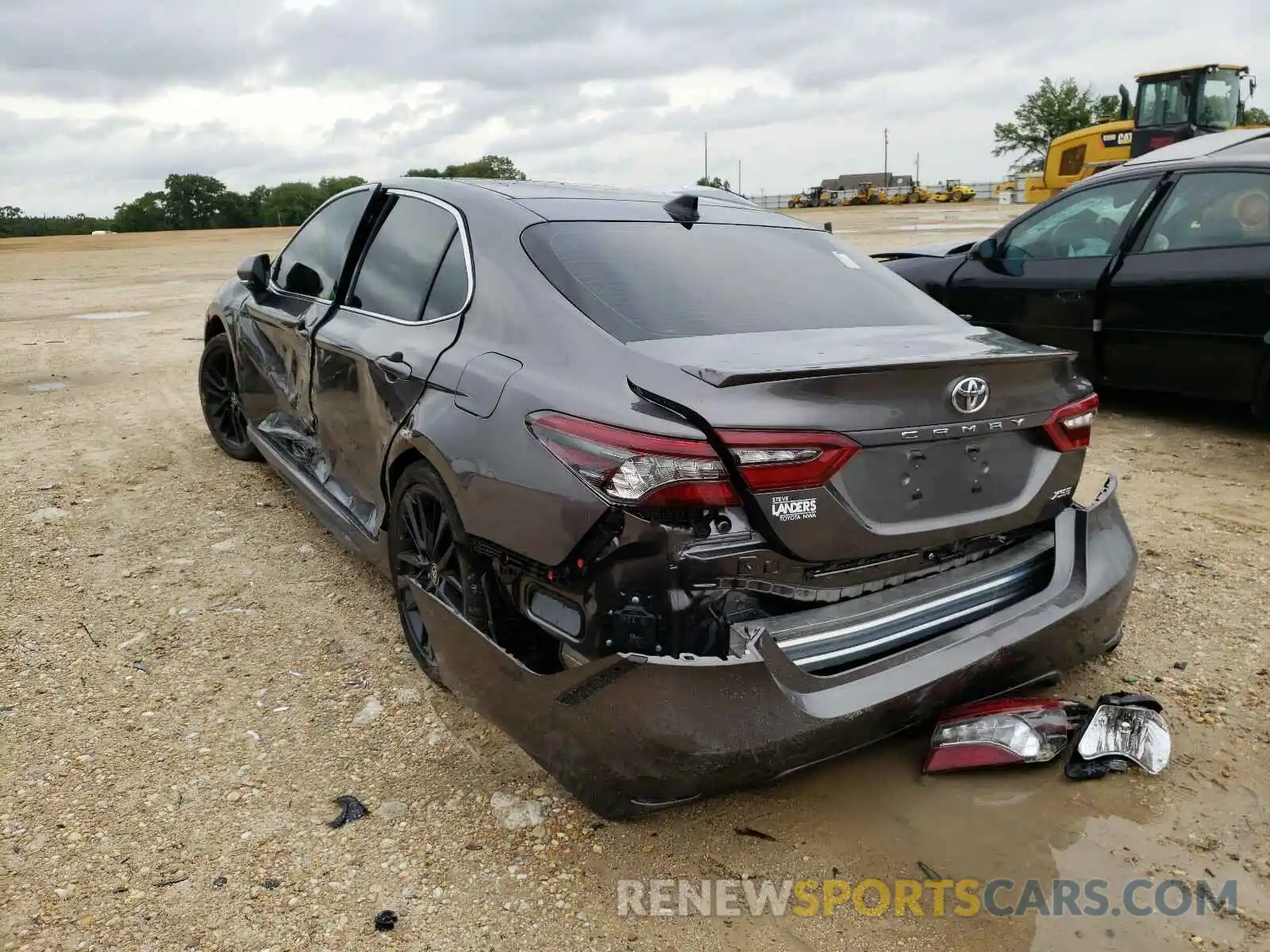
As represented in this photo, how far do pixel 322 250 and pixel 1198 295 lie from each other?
476 centimetres

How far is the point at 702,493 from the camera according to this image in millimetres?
2221

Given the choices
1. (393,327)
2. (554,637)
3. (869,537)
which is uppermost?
(393,327)

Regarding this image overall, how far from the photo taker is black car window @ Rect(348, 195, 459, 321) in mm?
3430

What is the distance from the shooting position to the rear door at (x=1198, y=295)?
219 inches

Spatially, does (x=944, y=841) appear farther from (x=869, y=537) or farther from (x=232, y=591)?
(x=232, y=591)

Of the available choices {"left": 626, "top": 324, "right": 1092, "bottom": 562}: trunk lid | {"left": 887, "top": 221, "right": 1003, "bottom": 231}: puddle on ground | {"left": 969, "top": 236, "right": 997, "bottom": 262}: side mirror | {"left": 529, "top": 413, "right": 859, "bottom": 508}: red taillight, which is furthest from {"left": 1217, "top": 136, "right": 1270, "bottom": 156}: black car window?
→ {"left": 887, "top": 221, "right": 1003, "bottom": 231}: puddle on ground

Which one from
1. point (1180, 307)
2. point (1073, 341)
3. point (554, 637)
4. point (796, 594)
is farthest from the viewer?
A: point (1073, 341)

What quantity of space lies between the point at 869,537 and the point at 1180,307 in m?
4.46

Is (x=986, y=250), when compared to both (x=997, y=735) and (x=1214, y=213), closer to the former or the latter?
(x=1214, y=213)

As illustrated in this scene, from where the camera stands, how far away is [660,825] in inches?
104

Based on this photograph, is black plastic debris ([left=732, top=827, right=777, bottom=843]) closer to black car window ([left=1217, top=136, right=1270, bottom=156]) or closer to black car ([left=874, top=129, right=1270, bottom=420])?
black car ([left=874, top=129, right=1270, bottom=420])

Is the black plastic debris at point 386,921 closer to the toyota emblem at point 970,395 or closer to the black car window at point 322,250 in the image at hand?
the toyota emblem at point 970,395

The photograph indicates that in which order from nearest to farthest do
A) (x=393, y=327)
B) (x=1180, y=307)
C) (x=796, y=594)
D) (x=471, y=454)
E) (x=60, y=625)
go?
1. (x=796, y=594)
2. (x=471, y=454)
3. (x=393, y=327)
4. (x=60, y=625)
5. (x=1180, y=307)

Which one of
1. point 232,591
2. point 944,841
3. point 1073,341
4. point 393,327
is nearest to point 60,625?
point 232,591
